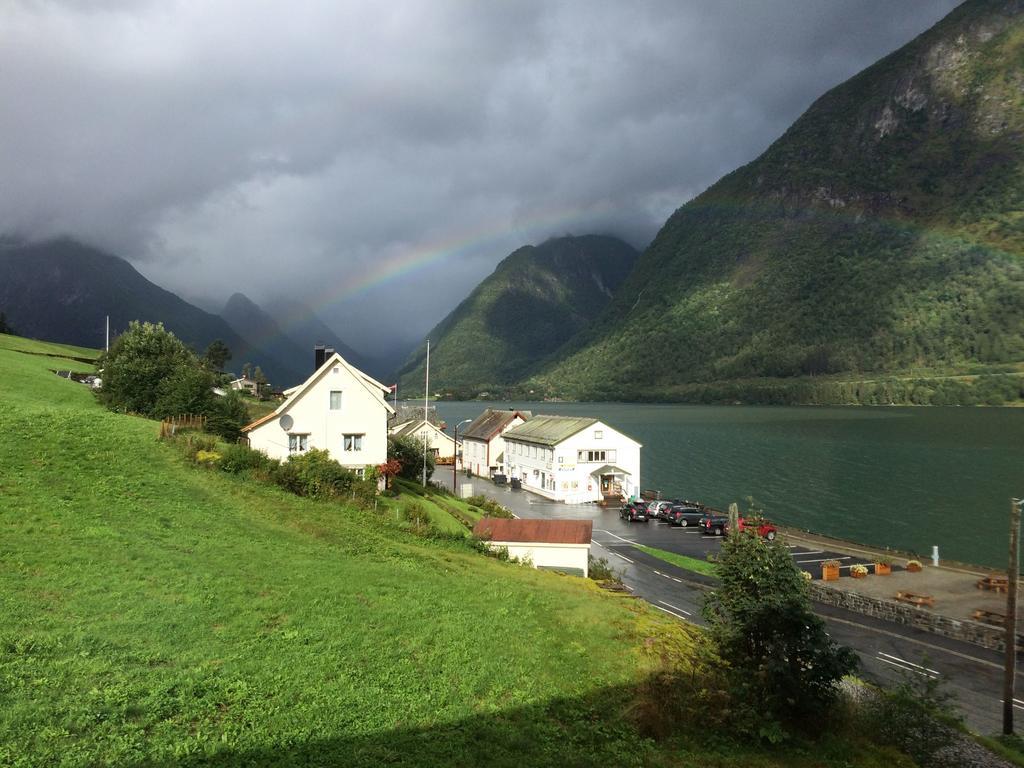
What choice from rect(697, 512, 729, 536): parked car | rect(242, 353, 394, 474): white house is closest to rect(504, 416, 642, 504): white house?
rect(697, 512, 729, 536): parked car

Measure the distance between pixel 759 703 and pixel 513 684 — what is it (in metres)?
4.78

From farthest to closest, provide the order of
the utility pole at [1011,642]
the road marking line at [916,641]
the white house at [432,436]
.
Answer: the white house at [432,436]
the road marking line at [916,641]
the utility pole at [1011,642]

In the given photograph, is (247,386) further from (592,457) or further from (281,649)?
(281,649)

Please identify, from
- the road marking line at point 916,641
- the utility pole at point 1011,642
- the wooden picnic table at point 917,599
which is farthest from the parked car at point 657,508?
the utility pole at point 1011,642

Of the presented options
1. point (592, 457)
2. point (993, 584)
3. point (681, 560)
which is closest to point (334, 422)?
point (681, 560)

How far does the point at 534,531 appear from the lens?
32.1 metres

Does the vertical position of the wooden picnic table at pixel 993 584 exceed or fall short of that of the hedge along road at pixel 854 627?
it exceeds it

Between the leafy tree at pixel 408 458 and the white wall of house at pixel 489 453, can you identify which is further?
the white wall of house at pixel 489 453

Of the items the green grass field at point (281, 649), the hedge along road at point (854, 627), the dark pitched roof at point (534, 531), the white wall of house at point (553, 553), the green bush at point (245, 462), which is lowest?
the hedge along road at point (854, 627)

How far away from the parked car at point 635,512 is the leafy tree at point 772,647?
42.4 m

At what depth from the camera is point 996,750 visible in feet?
48.6

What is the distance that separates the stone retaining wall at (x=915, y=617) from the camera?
27.3 m

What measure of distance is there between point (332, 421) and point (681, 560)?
920 inches

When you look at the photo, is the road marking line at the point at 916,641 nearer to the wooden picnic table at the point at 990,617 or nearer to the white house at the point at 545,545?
the wooden picnic table at the point at 990,617
